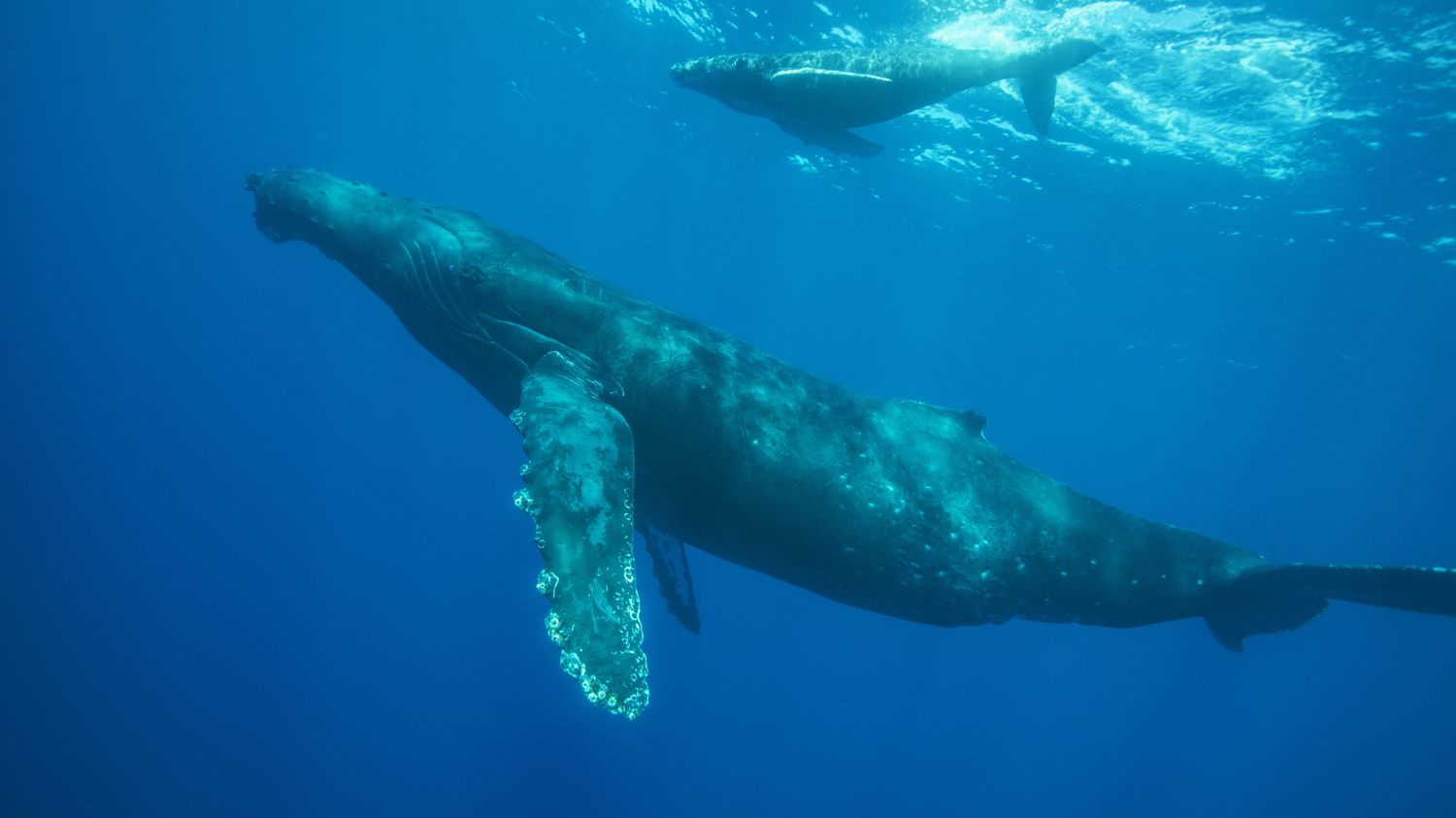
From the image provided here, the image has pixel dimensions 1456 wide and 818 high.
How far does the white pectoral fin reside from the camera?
8.77 meters

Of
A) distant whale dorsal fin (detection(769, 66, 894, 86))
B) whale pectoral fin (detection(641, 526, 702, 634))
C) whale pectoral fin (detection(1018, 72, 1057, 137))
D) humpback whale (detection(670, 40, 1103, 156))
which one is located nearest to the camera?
distant whale dorsal fin (detection(769, 66, 894, 86))

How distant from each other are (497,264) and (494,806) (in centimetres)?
3015

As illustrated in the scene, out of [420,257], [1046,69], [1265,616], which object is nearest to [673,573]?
[420,257]

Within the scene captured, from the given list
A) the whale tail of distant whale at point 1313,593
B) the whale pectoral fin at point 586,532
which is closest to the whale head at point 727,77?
the whale pectoral fin at point 586,532

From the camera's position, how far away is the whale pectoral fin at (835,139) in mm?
9953

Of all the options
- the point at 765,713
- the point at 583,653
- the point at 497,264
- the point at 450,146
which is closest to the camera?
the point at 583,653

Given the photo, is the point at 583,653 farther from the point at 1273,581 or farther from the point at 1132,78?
the point at 1132,78

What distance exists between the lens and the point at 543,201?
73.9 metres

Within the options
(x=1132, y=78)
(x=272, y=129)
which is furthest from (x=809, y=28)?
(x=272, y=129)

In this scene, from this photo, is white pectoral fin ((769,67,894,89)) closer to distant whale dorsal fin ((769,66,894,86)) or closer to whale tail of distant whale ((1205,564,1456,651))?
distant whale dorsal fin ((769,66,894,86))

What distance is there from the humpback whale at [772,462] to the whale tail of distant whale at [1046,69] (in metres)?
7.52

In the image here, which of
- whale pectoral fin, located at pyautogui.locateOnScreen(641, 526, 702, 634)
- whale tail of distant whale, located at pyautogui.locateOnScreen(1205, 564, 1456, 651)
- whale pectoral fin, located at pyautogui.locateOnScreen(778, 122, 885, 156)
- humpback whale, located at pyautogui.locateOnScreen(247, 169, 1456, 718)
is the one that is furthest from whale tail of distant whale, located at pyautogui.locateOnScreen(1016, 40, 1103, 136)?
whale pectoral fin, located at pyautogui.locateOnScreen(641, 526, 702, 634)

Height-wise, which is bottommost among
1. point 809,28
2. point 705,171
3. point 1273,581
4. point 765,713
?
point 765,713

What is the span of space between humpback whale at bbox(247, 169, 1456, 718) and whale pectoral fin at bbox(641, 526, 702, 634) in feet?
4.83
